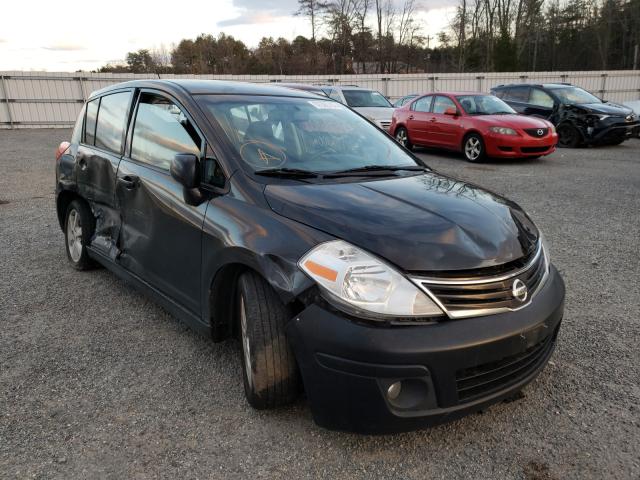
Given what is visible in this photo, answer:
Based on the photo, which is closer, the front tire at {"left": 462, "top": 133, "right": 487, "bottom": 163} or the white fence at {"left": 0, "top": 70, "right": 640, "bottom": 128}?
the front tire at {"left": 462, "top": 133, "right": 487, "bottom": 163}

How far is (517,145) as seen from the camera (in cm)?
1055

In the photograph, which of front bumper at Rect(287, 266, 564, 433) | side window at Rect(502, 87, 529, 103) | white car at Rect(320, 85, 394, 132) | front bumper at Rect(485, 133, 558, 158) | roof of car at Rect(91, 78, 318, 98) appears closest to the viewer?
front bumper at Rect(287, 266, 564, 433)

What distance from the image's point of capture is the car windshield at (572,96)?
12961mm

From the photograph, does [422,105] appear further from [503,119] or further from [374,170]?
[374,170]

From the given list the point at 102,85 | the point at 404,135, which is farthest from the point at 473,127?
the point at 102,85

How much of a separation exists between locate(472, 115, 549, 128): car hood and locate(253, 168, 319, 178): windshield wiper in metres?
8.90

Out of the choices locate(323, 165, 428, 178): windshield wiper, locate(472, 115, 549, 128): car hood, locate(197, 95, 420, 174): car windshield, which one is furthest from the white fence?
locate(323, 165, 428, 178): windshield wiper

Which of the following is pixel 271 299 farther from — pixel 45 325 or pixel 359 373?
pixel 45 325

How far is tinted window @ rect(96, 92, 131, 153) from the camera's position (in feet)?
12.1

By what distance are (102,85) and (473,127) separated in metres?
18.3

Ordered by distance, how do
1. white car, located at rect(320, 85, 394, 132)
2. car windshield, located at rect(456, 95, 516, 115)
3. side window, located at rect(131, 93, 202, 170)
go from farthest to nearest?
white car, located at rect(320, 85, 394, 132), car windshield, located at rect(456, 95, 516, 115), side window, located at rect(131, 93, 202, 170)

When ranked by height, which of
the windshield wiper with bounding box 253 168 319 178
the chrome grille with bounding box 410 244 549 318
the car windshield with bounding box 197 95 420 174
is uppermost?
the car windshield with bounding box 197 95 420 174

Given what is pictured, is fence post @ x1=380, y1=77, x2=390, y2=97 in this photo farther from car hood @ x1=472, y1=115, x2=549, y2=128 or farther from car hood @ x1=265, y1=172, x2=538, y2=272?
car hood @ x1=265, y1=172, x2=538, y2=272

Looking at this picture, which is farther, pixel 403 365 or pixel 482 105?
pixel 482 105
